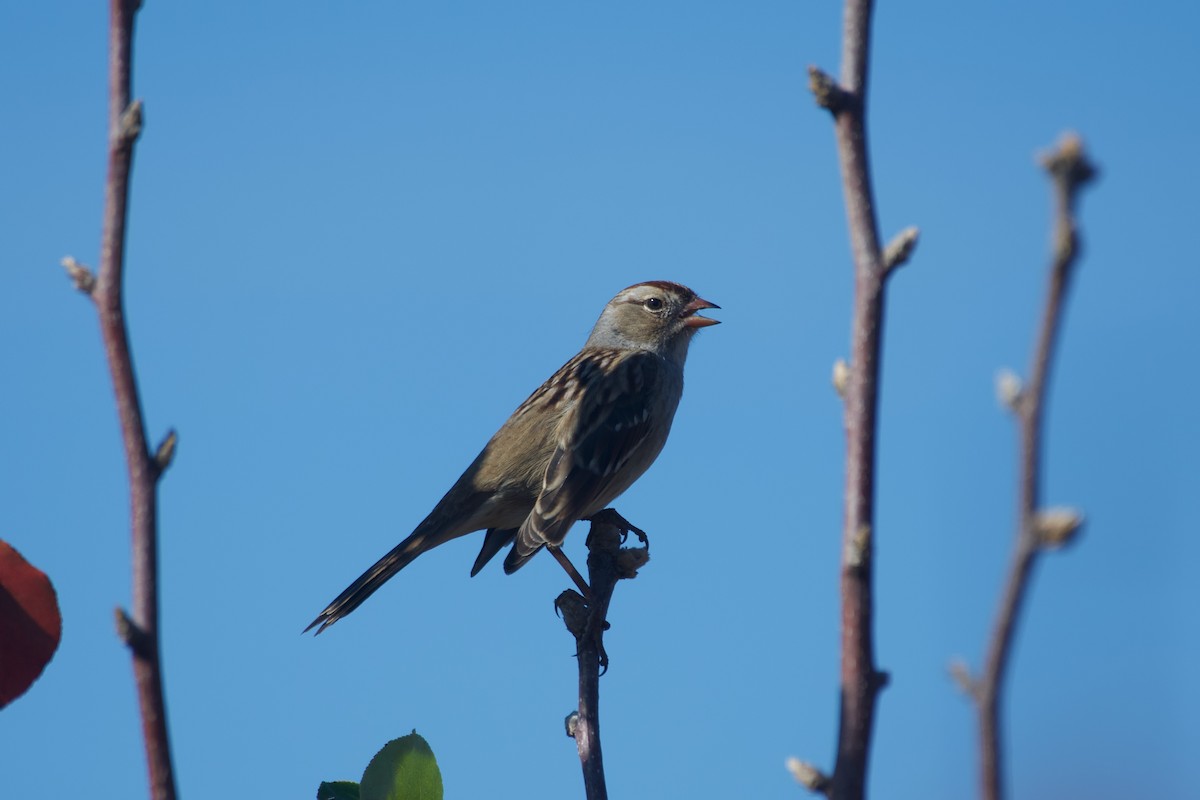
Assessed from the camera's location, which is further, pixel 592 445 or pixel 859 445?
pixel 592 445

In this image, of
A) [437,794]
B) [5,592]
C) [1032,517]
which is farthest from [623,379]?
[1032,517]

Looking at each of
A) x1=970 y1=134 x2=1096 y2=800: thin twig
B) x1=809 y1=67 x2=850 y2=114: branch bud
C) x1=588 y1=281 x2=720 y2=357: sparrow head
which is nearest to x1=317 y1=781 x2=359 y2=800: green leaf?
x1=809 y1=67 x2=850 y2=114: branch bud

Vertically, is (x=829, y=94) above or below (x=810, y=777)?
above

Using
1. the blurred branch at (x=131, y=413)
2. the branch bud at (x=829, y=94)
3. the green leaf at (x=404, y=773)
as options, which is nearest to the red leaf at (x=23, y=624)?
the blurred branch at (x=131, y=413)

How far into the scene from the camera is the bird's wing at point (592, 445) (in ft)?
20.5

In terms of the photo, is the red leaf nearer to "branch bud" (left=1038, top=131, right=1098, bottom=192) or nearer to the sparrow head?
"branch bud" (left=1038, top=131, right=1098, bottom=192)

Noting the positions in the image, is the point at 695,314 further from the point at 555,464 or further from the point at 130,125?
the point at 130,125

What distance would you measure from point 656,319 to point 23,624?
664 cm

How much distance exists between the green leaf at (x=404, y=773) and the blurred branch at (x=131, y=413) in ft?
3.23

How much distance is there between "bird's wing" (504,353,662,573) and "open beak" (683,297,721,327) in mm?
507

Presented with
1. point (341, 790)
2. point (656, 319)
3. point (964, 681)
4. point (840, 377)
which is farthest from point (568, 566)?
point (964, 681)

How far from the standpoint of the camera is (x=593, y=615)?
383cm

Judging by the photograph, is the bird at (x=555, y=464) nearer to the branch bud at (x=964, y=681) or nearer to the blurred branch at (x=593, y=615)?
the blurred branch at (x=593, y=615)

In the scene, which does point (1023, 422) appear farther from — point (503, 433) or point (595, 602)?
point (503, 433)
